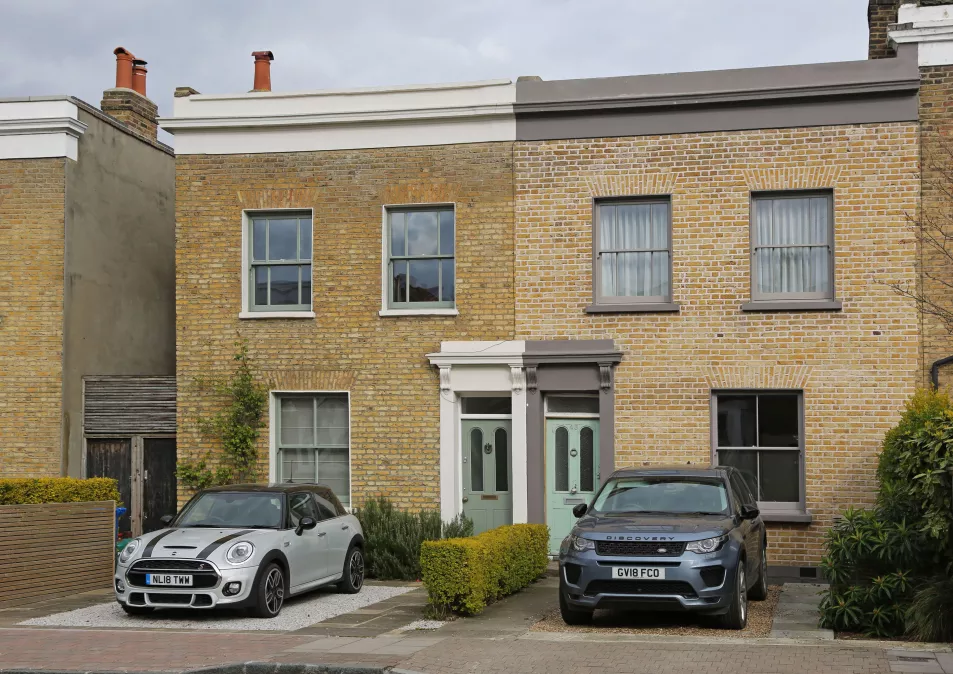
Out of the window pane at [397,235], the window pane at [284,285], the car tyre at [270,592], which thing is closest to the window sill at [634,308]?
the window pane at [397,235]

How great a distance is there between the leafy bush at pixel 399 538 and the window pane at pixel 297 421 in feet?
7.06

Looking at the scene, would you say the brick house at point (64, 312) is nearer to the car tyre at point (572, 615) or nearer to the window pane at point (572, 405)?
the window pane at point (572, 405)

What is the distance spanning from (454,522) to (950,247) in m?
7.97

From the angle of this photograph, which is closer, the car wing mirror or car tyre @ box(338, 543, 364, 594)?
the car wing mirror

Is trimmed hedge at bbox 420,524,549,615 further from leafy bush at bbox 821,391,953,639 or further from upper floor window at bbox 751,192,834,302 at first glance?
upper floor window at bbox 751,192,834,302

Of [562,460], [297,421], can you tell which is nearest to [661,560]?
[562,460]

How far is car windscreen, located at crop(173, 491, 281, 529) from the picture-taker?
13.4 metres

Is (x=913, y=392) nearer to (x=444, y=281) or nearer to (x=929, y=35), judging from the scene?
(x=929, y=35)

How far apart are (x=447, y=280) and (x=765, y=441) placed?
5.33 meters

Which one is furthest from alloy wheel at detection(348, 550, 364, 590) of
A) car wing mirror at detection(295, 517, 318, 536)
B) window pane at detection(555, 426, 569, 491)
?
window pane at detection(555, 426, 569, 491)

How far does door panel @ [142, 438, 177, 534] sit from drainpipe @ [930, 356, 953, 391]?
1178 centimetres

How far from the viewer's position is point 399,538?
52.2 ft

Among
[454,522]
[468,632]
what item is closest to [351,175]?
[454,522]

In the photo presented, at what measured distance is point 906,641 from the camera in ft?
36.8
